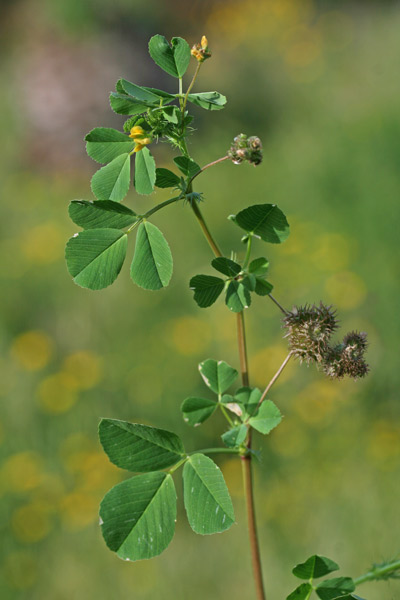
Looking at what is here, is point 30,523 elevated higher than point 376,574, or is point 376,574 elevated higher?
point 30,523

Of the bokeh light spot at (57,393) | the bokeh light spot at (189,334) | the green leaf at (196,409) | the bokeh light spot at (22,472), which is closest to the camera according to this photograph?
the green leaf at (196,409)

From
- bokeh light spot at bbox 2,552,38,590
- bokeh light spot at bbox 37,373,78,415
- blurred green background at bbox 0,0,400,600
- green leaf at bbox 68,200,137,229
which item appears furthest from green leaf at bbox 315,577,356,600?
bokeh light spot at bbox 37,373,78,415

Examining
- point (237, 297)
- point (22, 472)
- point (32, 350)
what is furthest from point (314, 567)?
point (32, 350)

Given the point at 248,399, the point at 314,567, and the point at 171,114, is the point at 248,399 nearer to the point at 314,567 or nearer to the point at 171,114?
the point at 314,567

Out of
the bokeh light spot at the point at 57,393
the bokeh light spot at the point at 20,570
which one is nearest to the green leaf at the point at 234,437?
the bokeh light spot at the point at 20,570

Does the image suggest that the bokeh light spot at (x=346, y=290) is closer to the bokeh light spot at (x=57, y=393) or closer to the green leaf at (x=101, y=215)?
the bokeh light spot at (x=57, y=393)

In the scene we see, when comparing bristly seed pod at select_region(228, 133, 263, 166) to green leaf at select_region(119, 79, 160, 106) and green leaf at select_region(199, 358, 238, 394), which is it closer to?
green leaf at select_region(119, 79, 160, 106)
